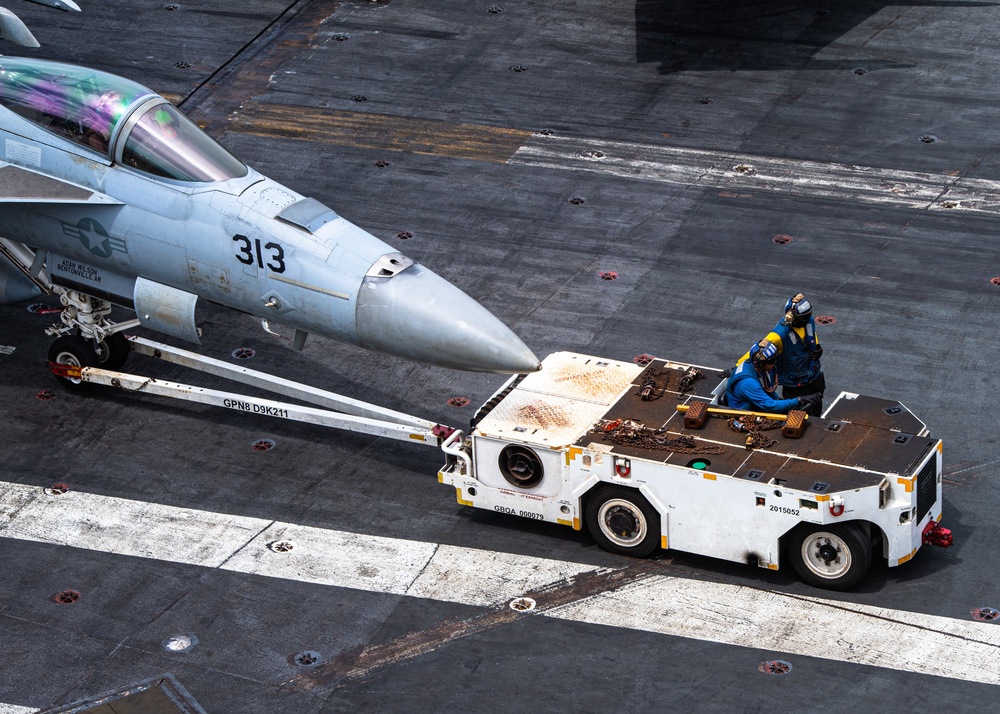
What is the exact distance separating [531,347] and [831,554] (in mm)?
5584

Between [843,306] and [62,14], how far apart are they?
16.9 metres

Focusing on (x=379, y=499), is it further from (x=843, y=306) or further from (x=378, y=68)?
(x=378, y=68)

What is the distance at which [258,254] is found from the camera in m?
14.7

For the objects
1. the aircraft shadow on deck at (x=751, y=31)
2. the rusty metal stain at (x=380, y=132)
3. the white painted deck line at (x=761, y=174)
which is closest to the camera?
the white painted deck line at (x=761, y=174)

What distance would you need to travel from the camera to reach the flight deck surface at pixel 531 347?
41.5 ft

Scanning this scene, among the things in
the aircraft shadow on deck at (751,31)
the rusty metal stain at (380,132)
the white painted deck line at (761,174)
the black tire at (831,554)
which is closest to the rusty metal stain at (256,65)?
the rusty metal stain at (380,132)

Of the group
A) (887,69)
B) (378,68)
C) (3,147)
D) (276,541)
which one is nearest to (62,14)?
(378,68)

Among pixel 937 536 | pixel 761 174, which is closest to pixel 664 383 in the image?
pixel 937 536

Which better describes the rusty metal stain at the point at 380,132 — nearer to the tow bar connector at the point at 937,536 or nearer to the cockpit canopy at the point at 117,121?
the cockpit canopy at the point at 117,121

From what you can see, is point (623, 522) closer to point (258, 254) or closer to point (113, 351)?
point (258, 254)

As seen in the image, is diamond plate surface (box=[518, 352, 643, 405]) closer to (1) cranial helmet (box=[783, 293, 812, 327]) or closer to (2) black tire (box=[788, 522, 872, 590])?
(1) cranial helmet (box=[783, 293, 812, 327])

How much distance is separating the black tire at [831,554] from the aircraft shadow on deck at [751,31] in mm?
13781

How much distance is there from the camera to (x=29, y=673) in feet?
41.6

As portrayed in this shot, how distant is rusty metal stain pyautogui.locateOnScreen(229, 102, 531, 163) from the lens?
23000 millimetres
